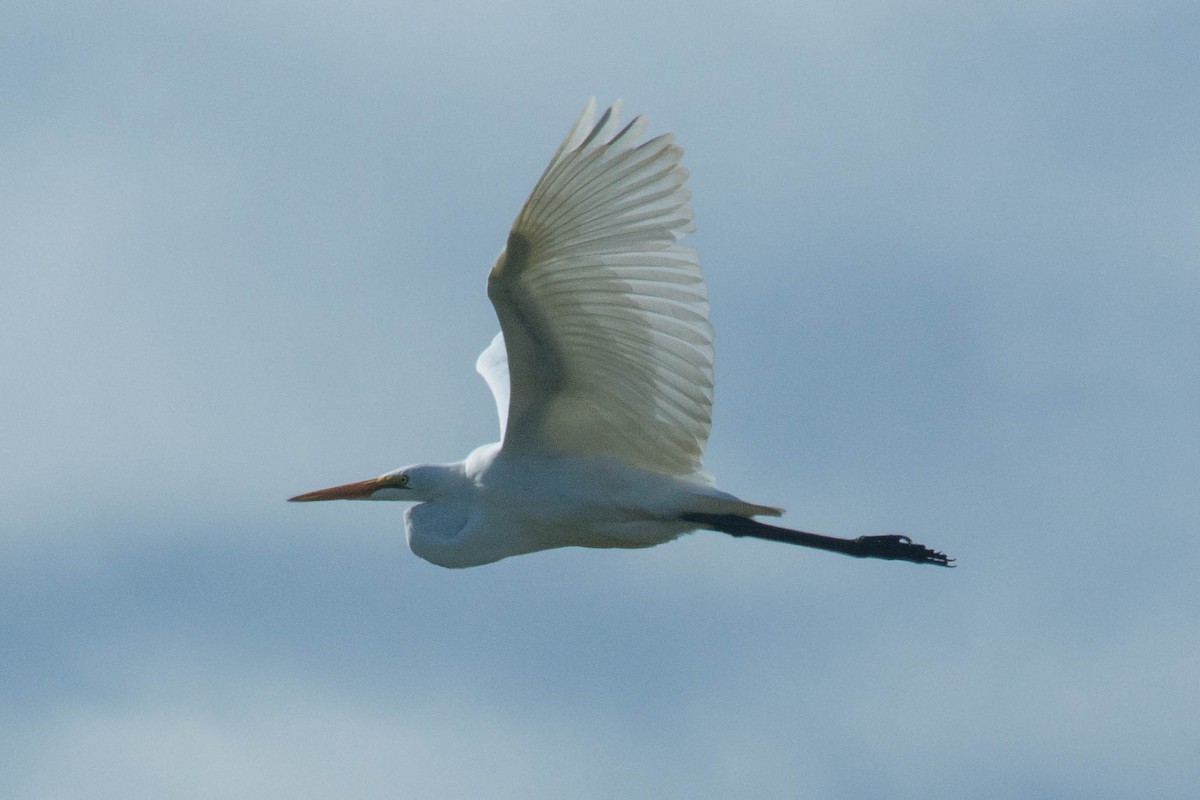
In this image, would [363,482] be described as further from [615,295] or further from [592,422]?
[615,295]

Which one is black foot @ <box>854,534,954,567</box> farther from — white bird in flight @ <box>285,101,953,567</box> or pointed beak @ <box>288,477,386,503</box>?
pointed beak @ <box>288,477,386,503</box>

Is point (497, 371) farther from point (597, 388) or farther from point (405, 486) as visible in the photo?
point (597, 388)

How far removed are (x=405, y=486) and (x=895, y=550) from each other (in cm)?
273

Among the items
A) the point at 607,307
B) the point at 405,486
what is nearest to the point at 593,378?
the point at 607,307

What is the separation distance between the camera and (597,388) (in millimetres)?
8758

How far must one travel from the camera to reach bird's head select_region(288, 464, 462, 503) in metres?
9.54

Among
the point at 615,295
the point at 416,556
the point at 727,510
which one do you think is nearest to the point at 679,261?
the point at 615,295

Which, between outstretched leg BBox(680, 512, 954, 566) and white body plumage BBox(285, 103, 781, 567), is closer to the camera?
white body plumage BBox(285, 103, 781, 567)

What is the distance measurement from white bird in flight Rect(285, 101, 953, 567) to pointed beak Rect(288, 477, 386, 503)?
0.32 ft

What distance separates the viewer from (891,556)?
958cm

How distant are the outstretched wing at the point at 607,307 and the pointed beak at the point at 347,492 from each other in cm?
140

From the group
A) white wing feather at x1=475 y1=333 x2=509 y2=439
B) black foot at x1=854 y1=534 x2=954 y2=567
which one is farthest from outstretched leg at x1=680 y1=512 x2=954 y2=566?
white wing feather at x1=475 y1=333 x2=509 y2=439

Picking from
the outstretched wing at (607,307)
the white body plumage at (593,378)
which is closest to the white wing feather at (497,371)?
the white body plumage at (593,378)

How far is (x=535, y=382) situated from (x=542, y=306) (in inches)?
23.6
